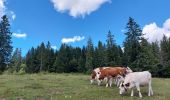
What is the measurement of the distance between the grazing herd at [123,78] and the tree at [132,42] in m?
47.6

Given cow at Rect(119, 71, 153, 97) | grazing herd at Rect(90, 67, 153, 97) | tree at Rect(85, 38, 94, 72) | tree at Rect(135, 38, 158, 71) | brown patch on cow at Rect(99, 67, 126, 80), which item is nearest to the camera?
cow at Rect(119, 71, 153, 97)

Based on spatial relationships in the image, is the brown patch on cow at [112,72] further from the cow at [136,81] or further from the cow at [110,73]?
the cow at [136,81]

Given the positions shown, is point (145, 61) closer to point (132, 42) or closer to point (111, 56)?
point (132, 42)

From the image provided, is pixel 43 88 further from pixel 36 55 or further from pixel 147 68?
pixel 36 55

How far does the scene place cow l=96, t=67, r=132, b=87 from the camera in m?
30.0

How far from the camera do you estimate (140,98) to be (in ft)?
77.2

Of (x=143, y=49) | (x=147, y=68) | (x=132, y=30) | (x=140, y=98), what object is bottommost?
(x=140, y=98)

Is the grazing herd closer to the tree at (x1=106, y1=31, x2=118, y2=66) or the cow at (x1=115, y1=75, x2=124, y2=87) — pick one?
the cow at (x1=115, y1=75, x2=124, y2=87)

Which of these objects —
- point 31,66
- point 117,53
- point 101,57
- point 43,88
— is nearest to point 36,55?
point 31,66

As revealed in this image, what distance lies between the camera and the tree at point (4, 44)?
78800 millimetres

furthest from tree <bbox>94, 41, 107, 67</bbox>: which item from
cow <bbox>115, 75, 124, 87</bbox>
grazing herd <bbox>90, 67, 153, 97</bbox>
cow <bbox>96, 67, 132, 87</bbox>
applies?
cow <bbox>115, 75, 124, 87</bbox>

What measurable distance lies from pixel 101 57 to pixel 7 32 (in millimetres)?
42902

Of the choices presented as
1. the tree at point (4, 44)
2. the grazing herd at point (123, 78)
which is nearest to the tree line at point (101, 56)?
the tree at point (4, 44)

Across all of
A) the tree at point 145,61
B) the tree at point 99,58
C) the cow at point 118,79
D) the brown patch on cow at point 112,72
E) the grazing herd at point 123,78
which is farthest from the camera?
the tree at point 99,58
